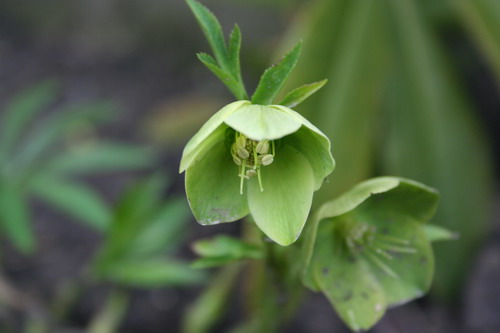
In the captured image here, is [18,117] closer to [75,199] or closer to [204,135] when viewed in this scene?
[75,199]

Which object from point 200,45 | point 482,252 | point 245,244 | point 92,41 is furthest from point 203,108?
point 245,244

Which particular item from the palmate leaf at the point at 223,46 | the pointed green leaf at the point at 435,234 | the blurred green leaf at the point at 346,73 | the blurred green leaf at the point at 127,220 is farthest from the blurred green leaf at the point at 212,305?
the palmate leaf at the point at 223,46

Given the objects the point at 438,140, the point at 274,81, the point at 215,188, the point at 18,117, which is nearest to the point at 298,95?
the point at 274,81

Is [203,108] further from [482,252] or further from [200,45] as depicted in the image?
[482,252]

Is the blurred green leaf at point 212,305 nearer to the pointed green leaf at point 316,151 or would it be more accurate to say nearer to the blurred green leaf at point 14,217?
the blurred green leaf at point 14,217

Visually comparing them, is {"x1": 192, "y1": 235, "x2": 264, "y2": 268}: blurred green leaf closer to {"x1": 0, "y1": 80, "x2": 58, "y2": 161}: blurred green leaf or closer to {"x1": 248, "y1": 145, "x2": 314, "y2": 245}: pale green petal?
{"x1": 248, "y1": 145, "x2": 314, "y2": 245}: pale green petal

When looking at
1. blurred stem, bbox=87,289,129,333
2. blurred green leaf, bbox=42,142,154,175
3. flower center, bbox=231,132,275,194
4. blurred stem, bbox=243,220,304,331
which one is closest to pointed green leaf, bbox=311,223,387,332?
blurred stem, bbox=243,220,304,331
